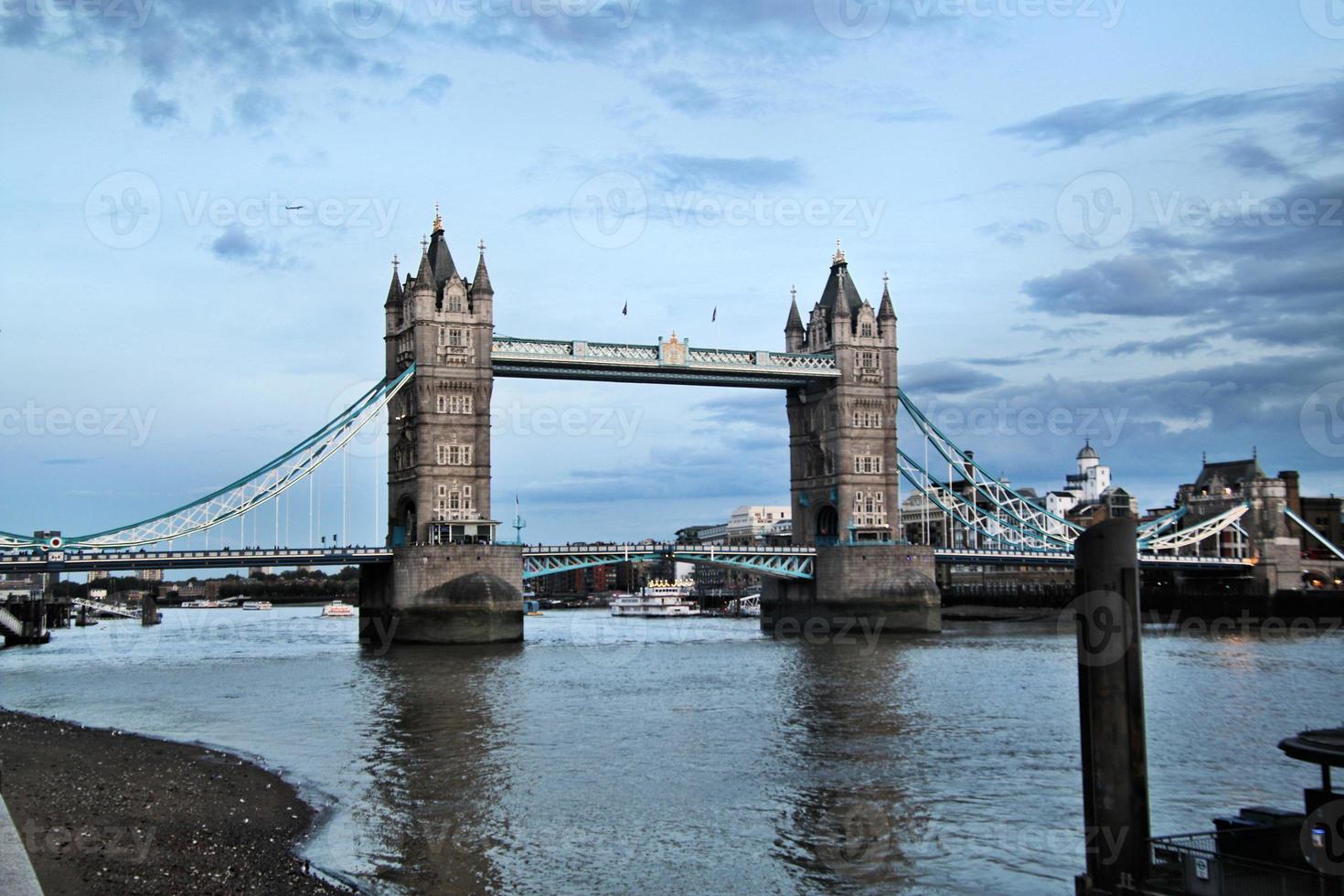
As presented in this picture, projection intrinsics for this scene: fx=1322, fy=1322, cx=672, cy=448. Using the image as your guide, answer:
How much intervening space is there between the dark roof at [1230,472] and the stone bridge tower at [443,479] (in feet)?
235

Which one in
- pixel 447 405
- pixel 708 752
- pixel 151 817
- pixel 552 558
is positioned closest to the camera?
pixel 151 817

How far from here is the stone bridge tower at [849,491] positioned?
79.6m

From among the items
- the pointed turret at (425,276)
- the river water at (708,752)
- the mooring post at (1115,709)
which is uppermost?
the pointed turret at (425,276)

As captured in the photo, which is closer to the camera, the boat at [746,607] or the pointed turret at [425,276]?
the pointed turret at [425,276]

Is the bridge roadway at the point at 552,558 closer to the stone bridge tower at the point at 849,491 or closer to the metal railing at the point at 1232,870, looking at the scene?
the stone bridge tower at the point at 849,491

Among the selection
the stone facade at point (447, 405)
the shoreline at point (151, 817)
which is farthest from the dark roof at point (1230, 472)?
the shoreline at point (151, 817)

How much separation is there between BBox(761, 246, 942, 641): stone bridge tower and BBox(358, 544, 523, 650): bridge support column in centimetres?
1980

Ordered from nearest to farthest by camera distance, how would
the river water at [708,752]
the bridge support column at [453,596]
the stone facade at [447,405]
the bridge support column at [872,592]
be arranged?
the river water at [708,752] < the bridge support column at [453,596] < the stone facade at [447,405] < the bridge support column at [872,592]

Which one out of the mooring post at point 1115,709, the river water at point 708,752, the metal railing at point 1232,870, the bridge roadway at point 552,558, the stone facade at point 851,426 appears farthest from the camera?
the stone facade at point 851,426

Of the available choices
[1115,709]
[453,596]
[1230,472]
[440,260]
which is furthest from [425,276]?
[1230,472]

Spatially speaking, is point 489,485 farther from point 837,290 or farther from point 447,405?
point 837,290

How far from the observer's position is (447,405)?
235 feet

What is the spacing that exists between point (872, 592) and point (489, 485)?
2405cm

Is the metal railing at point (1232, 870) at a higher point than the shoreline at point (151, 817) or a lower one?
higher
